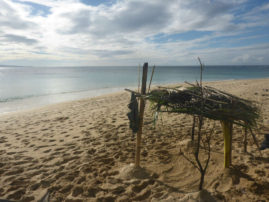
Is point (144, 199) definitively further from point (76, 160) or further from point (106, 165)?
point (76, 160)

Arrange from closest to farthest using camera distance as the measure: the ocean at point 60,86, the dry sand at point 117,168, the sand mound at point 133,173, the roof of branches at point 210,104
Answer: the roof of branches at point 210,104 < the dry sand at point 117,168 < the sand mound at point 133,173 < the ocean at point 60,86

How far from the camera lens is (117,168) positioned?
3262 millimetres

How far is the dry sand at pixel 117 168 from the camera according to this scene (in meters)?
2.56

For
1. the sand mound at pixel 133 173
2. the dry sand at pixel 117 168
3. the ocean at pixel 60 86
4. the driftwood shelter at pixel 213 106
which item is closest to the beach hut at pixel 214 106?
the driftwood shelter at pixel 213 106

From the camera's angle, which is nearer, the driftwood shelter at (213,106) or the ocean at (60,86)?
the driftwood shelter at (213,106)

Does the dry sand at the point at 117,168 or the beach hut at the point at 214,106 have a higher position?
the beach hut at the point at 214,106

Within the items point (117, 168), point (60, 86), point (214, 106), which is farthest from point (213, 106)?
point (60, 86)

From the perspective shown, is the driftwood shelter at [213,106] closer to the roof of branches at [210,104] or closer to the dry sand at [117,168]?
the roof of branches at [210,104]

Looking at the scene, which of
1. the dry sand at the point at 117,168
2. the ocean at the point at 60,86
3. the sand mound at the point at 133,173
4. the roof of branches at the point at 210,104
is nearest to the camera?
the roof of branches at the point at 210,104

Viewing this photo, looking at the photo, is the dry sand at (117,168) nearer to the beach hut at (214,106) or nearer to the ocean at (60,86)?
the beach hut at (214,106)

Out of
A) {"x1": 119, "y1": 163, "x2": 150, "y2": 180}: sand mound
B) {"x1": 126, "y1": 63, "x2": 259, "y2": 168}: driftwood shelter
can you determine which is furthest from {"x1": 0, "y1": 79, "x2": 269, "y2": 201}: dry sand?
{"x1": 126, "y1": 63, "x2": 259, "y2": 168}: driftwood shelter

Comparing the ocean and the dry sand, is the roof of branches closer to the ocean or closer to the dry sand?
the dry sand

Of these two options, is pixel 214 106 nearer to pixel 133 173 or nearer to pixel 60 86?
pixel 133 173

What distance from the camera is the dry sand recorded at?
2.56 meters
